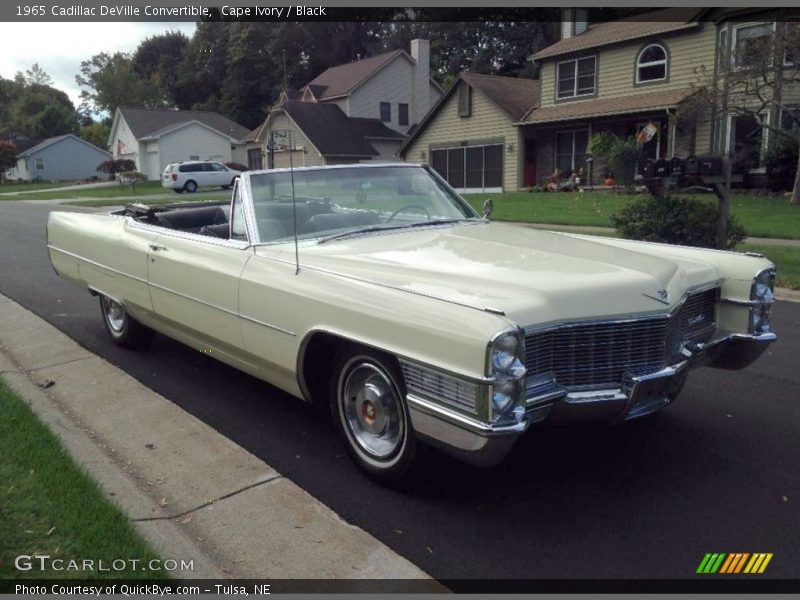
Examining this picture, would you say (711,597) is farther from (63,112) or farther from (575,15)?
(63,112)

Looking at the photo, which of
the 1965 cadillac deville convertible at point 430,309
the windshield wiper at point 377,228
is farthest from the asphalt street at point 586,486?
the windshield wiper at point 377,228

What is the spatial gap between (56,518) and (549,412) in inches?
86.7

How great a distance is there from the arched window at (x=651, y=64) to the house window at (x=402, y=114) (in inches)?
809

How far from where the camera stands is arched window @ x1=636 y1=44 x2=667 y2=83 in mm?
25000

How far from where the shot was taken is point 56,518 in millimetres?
3365

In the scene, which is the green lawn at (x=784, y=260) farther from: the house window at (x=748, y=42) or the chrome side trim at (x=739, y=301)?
the house window at (x=748, y=42)

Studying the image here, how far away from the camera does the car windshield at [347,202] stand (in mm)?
4723

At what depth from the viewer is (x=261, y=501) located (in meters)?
3.70

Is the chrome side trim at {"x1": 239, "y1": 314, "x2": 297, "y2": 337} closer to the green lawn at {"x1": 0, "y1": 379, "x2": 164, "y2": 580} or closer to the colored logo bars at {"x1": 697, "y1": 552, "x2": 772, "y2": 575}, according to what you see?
the green lawn at {"x1": 0, "y1": 379, "x2": 164, "y2": 580}

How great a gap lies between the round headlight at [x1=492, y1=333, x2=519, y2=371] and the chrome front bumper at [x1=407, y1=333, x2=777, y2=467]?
0.24m

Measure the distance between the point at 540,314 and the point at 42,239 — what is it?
1475cm

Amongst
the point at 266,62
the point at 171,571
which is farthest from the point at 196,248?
the point at 266,62

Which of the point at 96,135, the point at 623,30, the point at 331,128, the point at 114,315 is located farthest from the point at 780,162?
the point at 96,135

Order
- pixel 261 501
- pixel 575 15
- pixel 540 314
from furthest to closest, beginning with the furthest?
pixel 575 15 < pixel 261 501 < pixel 540 314
